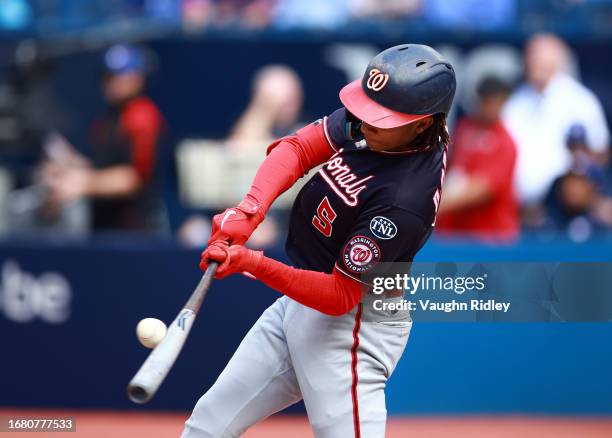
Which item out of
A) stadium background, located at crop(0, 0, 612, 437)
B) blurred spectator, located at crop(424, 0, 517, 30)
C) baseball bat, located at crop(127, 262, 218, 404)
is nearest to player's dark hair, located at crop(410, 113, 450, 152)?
baseball bat, located at crop(127, 262, 218, 404)

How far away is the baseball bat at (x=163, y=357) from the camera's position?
3.26 meters

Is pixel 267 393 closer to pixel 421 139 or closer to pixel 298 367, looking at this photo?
pixel 298 367

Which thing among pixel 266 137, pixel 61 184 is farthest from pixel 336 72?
pixel 61 184

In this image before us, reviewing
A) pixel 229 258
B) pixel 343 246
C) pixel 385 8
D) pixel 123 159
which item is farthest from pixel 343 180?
pixel 385 8

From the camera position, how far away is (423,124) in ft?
13.1

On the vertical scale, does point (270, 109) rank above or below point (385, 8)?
below

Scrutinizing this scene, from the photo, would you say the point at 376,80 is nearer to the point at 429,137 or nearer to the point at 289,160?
the point at 429,137

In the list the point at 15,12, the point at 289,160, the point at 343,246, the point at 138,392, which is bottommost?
the point at 138,392

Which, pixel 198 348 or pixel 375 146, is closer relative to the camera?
pixel 375 146

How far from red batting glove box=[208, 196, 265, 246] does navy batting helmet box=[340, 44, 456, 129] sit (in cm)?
52

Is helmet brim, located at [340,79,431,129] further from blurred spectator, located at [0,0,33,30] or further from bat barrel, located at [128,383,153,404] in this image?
blurred spectator, located at [0,0,33,30]

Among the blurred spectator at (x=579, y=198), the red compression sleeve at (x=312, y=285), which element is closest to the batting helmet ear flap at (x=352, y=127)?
the red compression sleeve at (x=312, y=285)

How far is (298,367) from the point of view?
4105 mm

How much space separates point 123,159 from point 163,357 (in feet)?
15.1
